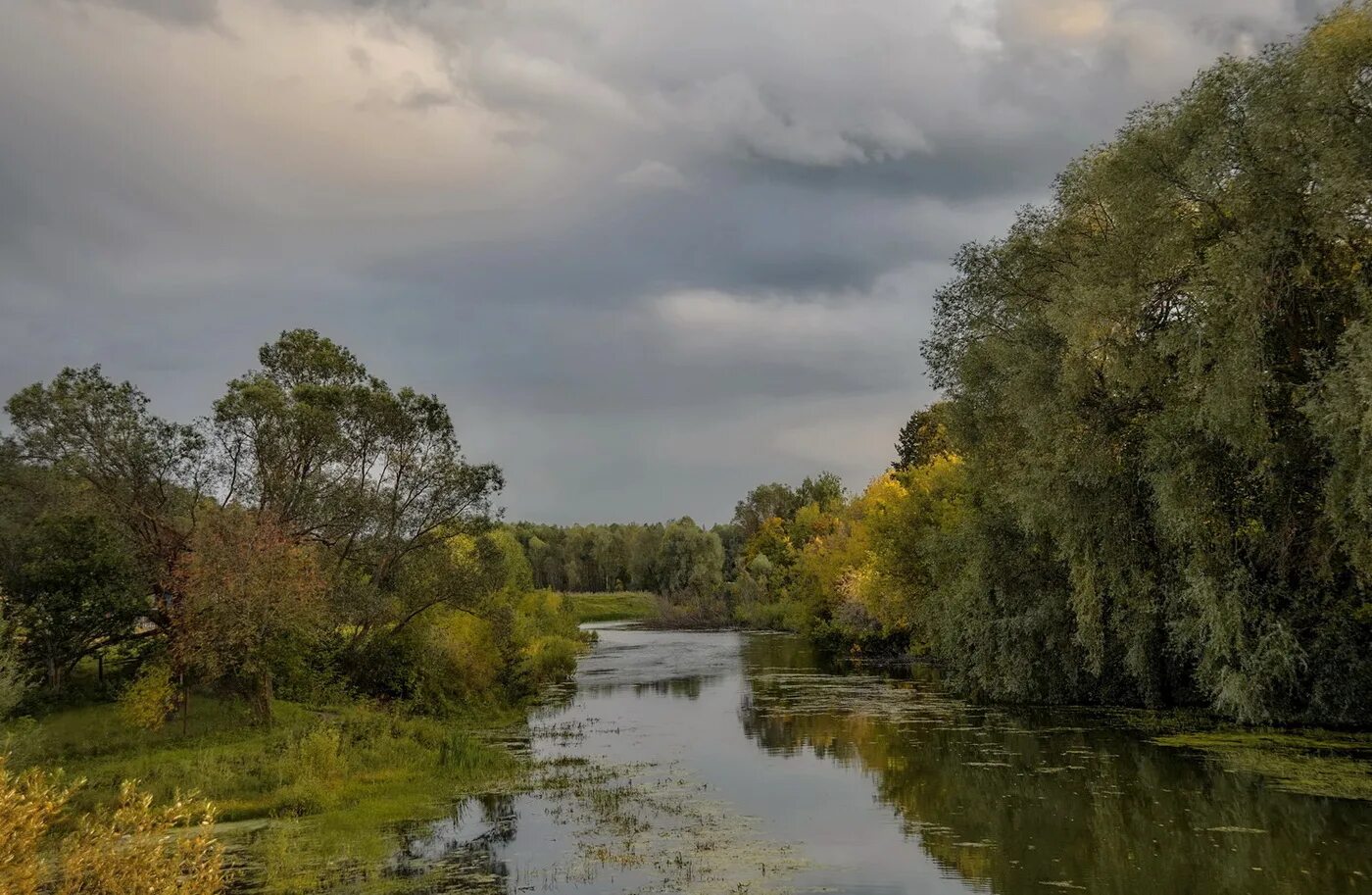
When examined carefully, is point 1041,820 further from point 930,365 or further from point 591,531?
point 591,531

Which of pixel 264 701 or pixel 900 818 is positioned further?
pixel 264 701

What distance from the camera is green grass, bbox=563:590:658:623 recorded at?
387 ft

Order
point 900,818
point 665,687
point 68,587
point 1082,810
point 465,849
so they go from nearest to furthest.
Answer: point 465,849, point 1082,810, point 900,818, point 68,587, point 665,687

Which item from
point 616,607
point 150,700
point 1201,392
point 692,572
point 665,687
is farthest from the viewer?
point 616,607

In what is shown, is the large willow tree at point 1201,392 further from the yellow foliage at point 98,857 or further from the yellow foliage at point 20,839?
the yellow foliage at point 20,839

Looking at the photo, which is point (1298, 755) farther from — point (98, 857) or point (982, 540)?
point (98, 857)

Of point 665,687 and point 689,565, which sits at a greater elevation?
point 689,565

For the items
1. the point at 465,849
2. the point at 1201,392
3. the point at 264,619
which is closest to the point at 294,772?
the point at 264,619

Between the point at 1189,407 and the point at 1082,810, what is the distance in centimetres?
944

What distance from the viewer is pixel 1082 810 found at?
1778cm

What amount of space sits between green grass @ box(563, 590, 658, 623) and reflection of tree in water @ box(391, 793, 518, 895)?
9410 cm

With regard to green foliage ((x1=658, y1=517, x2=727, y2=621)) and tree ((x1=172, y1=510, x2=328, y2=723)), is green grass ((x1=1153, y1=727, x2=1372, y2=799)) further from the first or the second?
green foliage ((x1=658, y1=517, x2=727, y2=621))

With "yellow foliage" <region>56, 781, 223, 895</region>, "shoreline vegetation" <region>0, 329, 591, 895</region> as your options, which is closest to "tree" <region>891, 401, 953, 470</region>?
"shoreline vegetation" <region>0, 329, 591, 895</region>

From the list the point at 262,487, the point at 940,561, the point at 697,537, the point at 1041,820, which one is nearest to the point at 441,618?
the point at 262,487
